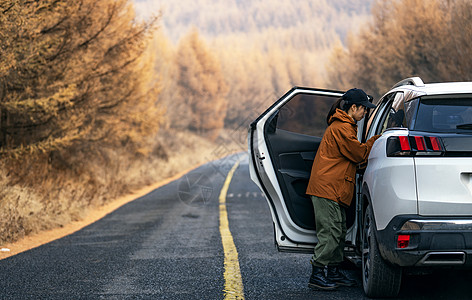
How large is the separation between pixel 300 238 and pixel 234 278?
0.82 meters

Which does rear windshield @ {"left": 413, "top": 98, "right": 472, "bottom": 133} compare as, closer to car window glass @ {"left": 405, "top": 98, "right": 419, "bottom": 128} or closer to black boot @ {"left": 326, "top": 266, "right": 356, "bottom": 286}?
car window glass @ {"left": 405, "top": 98, "right": 419, "bottom": 128}

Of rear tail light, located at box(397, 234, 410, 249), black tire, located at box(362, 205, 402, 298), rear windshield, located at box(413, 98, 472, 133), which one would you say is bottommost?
black tire, located at box(362, 205, 402, 298)

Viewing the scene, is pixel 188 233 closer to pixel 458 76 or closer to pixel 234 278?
pixel 234 278

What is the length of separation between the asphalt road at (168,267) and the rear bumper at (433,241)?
0.91 meters

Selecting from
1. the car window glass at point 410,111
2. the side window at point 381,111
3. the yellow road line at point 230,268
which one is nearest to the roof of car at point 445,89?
the car window glass at point 410,111

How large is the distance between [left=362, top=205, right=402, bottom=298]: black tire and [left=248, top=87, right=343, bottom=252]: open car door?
85 centimetres

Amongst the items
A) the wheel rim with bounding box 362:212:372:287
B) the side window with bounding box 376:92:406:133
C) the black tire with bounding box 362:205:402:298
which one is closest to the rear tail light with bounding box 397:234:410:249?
the black tire with bounding box 362:205:402:298

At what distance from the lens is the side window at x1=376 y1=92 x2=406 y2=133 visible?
15.5 feet

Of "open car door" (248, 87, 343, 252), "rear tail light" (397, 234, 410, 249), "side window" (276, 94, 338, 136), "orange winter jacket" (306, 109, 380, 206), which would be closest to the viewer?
"rear tail light" (397, 234, 410, 249)

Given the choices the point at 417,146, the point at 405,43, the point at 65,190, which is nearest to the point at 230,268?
the point at 417,146

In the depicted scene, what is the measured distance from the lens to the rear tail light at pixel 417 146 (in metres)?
4.11

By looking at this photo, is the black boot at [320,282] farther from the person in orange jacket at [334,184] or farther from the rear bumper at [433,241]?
the rear bumper at [433,241]

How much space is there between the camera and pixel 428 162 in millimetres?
A: 4113

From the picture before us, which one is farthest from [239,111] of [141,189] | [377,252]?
[377,252]
